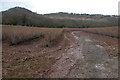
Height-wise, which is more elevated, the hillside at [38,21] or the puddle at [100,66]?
the hillside at [38,21]

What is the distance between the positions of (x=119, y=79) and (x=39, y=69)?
291 cm

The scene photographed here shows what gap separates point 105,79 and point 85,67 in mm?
1398

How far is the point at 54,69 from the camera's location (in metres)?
6.43

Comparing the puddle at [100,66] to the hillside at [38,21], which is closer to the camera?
the puddle at [100,66]

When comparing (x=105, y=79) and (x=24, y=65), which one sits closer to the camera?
(x=105, y=79)

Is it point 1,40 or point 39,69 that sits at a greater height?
Result: point 1,40

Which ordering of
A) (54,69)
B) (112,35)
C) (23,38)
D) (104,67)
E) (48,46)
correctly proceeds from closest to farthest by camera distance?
1. (54,69)
2. (104,67)
3. (48,46)
4. (23,38)
5. (112,35)

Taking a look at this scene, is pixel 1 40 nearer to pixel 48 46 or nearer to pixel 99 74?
pixel 48 46

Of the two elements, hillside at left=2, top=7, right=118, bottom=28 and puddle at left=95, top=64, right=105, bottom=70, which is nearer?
puddle at left=95, top=64, right=105, bottom=70

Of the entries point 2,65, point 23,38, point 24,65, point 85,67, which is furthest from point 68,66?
point 23,38

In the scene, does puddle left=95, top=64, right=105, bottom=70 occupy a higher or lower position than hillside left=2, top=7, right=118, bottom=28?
lower

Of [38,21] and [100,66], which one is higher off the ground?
[38,21]

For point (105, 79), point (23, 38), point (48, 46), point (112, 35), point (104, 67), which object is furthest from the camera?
point (112, 35)

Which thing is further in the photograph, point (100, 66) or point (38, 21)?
point (38, 21)
